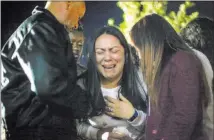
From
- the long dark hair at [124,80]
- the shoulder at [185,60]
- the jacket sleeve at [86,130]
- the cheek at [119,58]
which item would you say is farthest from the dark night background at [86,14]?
the jacket sleeve at [86,130]

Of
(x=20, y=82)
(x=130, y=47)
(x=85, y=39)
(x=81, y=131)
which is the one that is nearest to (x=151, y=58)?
(x=130, y=47)

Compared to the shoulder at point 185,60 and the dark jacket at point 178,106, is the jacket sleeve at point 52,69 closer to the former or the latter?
the dark jacket at point 178,106

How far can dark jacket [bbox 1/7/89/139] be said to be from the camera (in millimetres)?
1812

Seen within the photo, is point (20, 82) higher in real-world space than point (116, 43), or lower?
lower

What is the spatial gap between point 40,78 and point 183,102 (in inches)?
30.4

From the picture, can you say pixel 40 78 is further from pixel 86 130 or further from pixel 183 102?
pixel 183 102

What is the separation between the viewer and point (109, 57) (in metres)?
1.85

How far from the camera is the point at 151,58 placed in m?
1.88

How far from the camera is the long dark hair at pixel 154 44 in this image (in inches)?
73.8

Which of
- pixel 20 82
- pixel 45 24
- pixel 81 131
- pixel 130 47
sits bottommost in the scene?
pixel 81 131

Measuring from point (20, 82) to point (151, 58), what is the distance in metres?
0.72

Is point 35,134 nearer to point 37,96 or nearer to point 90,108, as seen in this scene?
point 37,96

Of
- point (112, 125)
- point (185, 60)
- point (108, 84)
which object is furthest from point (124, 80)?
point (185, 60)

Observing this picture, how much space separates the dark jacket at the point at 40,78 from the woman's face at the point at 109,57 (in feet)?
0.48
